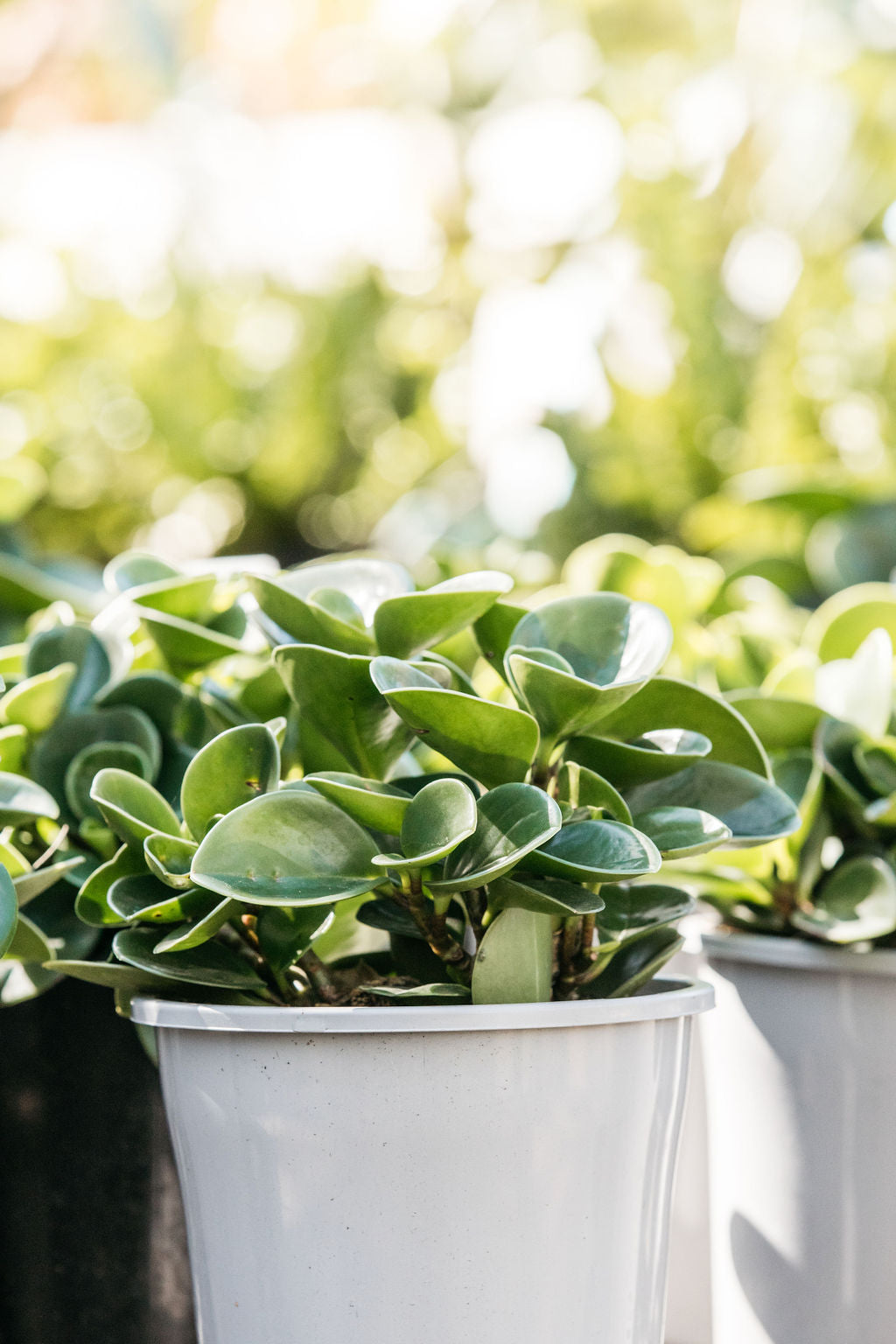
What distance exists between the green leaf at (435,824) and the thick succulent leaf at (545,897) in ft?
0.08

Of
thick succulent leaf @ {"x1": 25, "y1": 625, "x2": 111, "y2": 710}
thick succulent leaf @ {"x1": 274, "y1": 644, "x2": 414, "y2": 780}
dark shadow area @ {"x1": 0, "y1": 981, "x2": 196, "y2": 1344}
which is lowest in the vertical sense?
dark shadow area @ {"x1": 0, "y1": 981, "x2": 196, "y2": 1344}

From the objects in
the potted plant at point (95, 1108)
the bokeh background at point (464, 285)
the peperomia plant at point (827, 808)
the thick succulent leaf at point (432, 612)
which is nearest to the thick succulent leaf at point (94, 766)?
the potted plant at point (95, 1108)

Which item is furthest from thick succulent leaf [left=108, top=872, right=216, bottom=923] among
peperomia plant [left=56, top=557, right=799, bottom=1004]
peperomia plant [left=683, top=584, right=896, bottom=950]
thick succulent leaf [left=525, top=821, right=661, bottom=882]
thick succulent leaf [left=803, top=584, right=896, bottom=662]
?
thick succulent leaf [left=803, top=584, right=896, bottom=662]

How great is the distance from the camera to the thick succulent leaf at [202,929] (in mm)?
338

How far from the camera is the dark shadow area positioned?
1.58ft

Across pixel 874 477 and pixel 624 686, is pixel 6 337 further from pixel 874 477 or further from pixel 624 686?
pixel 624 686

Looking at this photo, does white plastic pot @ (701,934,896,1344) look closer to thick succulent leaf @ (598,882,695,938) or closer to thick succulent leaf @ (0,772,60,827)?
thick succulent leaf @ (598,882,695,938)

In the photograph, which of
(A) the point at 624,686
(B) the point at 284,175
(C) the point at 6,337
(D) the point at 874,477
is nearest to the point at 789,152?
(D) the point at 874,477

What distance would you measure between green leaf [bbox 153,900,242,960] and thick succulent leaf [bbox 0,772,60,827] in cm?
6

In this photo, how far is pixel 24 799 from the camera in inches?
15.4

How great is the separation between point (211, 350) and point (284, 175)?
0.32 meters

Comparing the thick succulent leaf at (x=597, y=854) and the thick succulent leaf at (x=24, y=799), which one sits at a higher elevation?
the thick succulent leaf at (x=24, y=799)

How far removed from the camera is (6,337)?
1589 millimetres

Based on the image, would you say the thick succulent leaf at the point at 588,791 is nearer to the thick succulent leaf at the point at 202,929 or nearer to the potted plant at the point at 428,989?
the potted plant at the point at 428,989
